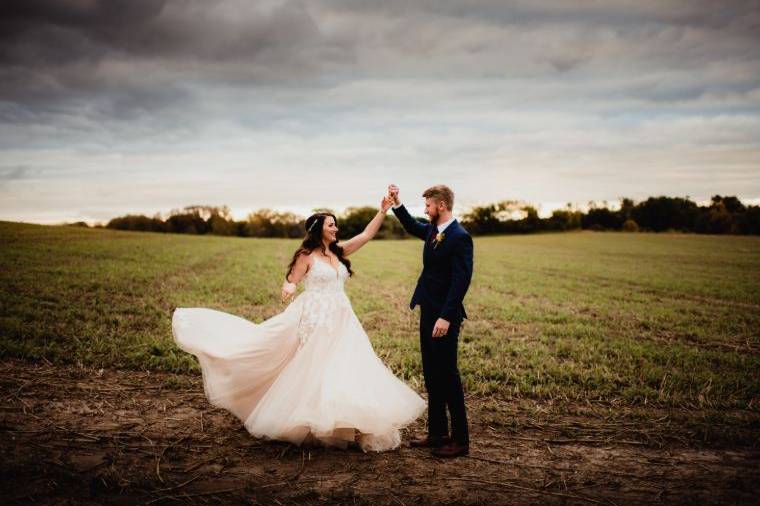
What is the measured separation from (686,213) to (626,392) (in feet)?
336

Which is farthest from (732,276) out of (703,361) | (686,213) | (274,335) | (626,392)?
(686,213)

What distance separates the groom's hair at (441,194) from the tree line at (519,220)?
225ft

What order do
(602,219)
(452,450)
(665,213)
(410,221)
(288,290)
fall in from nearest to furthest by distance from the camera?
(452,450) → (288,290) → (410,221) → (665,213) → (602,219)

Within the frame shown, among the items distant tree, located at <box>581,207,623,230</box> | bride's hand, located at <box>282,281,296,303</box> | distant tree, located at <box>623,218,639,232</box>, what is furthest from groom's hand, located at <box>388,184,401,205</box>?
distant tree, located at <box>581,207,623,230</box>

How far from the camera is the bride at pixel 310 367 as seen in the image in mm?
5058

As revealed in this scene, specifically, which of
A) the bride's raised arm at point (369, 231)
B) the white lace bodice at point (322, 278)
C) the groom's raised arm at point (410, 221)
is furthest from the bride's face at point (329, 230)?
the groom's raised arm at point (410, 221)

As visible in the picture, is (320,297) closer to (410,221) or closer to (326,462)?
(410,221)

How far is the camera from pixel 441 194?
5.49 metres

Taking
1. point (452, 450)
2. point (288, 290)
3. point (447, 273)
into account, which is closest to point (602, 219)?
point (447, 273)

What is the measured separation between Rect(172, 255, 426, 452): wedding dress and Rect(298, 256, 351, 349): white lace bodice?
13mm

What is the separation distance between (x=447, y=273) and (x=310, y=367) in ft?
6.58

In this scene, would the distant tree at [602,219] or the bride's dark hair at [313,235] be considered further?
the distant tree at [602,219]

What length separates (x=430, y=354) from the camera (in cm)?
555

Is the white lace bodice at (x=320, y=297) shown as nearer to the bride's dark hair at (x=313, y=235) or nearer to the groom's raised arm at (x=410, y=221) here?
the bride's dark hair at (x=313, y=235)
